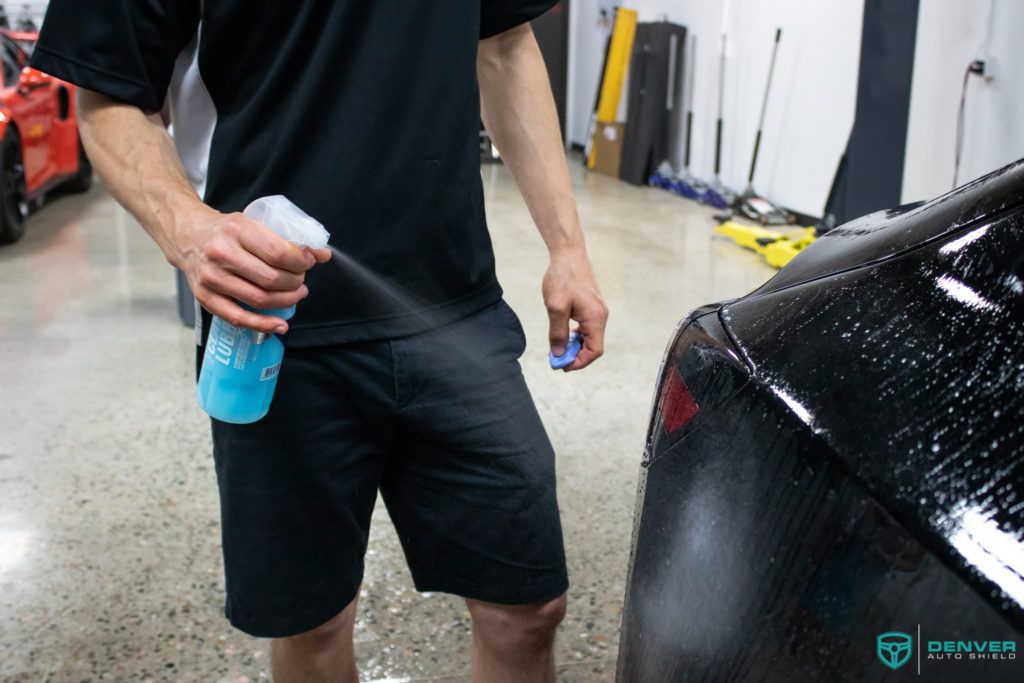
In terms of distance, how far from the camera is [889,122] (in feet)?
17.9

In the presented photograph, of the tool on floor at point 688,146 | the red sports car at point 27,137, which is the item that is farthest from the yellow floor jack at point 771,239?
the red sports car at point 27,137

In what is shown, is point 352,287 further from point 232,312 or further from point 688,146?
point 688,146

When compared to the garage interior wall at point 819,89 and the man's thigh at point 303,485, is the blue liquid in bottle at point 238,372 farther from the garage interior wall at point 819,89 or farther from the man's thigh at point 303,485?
the garage interior wall at point 819,89

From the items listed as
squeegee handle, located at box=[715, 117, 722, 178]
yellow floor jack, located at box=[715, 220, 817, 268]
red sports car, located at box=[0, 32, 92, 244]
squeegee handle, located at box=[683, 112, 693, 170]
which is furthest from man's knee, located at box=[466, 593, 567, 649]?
squeegee handle, located at box=[683, 112, 693, 170]

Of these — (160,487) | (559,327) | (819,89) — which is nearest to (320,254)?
(559,327)

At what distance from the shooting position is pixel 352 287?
1.32 metres

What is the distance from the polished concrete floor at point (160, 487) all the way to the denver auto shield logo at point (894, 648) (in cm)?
144

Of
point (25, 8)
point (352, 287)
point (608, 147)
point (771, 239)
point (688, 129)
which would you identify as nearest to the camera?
point (352, 287)

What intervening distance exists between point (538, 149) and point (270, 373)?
1.91ft

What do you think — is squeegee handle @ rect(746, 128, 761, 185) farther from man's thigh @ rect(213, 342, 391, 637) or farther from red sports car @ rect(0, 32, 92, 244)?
man's thigh @ rect(213, 342, 391, 637)

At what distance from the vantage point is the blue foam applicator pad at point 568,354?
153 centimetres

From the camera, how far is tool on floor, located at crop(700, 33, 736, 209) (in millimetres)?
7863

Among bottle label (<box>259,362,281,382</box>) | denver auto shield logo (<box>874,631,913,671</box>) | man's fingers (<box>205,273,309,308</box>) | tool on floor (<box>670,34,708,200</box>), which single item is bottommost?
tool on floor (<box>670,34,708,200</box>)

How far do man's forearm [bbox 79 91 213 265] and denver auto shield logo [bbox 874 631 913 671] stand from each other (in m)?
0.84
